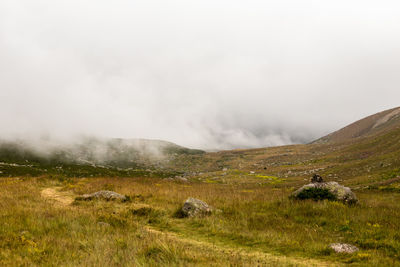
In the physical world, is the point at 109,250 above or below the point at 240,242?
above

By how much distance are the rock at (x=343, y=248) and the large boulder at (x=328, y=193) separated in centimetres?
679

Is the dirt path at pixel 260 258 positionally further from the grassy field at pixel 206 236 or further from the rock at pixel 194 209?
the rock at pixel 194 209

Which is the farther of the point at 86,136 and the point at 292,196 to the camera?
the point at 86,136

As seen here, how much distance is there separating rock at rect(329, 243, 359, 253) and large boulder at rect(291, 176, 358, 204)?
22.3ft

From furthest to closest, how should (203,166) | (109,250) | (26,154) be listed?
(26,154)
(203,166)
(109,250)

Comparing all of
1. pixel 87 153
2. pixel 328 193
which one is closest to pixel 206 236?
pixel 328 193

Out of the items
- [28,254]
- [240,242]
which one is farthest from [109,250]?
[240,242]

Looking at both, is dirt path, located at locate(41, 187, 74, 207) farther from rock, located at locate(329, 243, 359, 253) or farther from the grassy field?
rock, located at locate(329, 243, 359, 253)

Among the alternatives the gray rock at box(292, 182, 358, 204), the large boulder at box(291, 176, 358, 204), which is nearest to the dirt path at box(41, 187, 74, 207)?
the large boulder at box(291, 176, 358, 204)

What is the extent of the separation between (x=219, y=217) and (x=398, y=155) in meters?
33.2

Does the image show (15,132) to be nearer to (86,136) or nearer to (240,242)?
(86,136)

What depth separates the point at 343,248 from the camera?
303 inches

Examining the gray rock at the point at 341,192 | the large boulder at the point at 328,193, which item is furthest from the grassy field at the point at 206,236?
the large boulder at the point at 328,193

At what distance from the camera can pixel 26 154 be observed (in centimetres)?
12150
